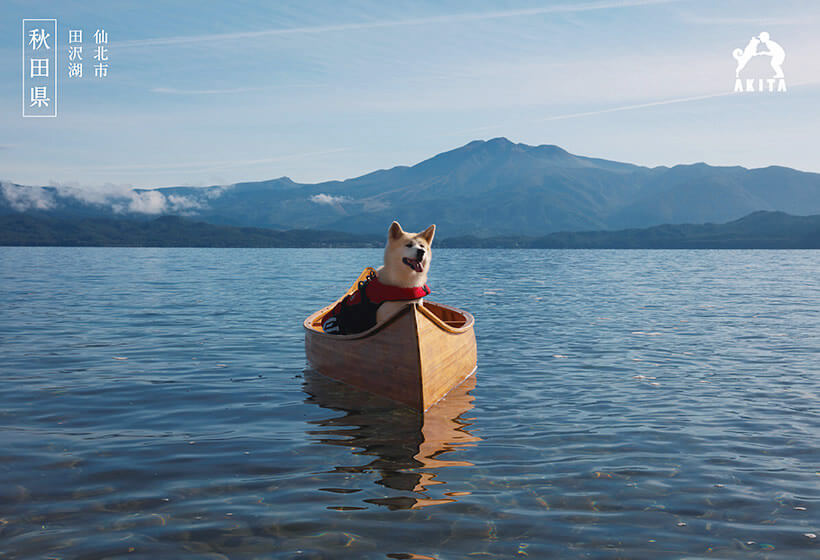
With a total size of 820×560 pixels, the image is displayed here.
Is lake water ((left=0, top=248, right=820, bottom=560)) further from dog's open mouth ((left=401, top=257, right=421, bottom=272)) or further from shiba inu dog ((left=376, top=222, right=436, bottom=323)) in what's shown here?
dog's open mouth ((left=401, top=257, right=421, bottom=272))

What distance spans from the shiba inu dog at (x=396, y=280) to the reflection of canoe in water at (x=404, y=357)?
0.59m

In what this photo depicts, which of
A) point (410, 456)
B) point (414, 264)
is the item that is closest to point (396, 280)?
point (414, 264)

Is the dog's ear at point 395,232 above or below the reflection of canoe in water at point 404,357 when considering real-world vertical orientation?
above

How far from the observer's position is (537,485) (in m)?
7.25

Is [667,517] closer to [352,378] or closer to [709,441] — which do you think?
[709,441]

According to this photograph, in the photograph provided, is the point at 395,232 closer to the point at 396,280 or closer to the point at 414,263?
the point at 414,263

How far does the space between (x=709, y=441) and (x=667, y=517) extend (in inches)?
122

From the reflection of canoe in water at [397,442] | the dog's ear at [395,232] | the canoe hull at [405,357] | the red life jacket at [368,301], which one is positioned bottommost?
the reflection of canoe in water at [397,442]

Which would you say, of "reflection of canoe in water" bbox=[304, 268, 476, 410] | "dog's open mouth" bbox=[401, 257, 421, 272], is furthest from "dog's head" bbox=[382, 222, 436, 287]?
"reflection of canoe in water" bbox=[304, 268, 476, 410]

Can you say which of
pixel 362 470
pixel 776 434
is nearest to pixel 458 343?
pixel 362 470

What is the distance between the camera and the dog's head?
11016 mm

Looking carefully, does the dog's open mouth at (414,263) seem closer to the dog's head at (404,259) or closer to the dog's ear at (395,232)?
the dog's head at (404,259)

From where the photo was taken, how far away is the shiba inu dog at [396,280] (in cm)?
1110

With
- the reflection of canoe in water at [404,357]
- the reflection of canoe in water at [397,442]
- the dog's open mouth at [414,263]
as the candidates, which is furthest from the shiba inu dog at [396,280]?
the reflection of canoe in water at [397,442]
